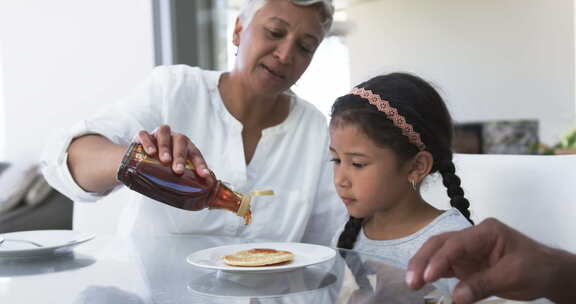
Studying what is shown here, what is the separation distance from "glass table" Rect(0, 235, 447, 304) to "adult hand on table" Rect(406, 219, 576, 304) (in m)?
0.18

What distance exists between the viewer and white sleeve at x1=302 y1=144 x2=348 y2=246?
1.62 m

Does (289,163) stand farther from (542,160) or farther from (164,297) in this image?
(164,297)

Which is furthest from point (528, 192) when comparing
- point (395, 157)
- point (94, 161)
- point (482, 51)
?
point (482, 51)

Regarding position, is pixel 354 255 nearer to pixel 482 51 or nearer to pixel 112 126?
pixel 112 126

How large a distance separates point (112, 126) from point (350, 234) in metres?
0.62

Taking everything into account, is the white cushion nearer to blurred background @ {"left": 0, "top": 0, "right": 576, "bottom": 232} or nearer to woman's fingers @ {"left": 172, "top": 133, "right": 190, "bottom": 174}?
woman's fingers @ {"left": 172, "top": 133, "right": 190, "bottom": 174}

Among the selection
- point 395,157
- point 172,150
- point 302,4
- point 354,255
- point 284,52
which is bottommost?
point 354,255

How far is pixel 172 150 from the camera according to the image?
931 millimetres

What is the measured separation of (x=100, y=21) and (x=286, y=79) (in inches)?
102

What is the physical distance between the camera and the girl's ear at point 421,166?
1.37 meters

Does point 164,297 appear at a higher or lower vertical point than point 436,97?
lower

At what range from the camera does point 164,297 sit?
0.83 metres

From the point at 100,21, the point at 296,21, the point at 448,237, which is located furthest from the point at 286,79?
the point at 100,21

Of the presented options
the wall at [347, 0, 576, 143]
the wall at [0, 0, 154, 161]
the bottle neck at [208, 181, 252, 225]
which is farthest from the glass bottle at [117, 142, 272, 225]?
the wall at [347, 0, 576, 143]
